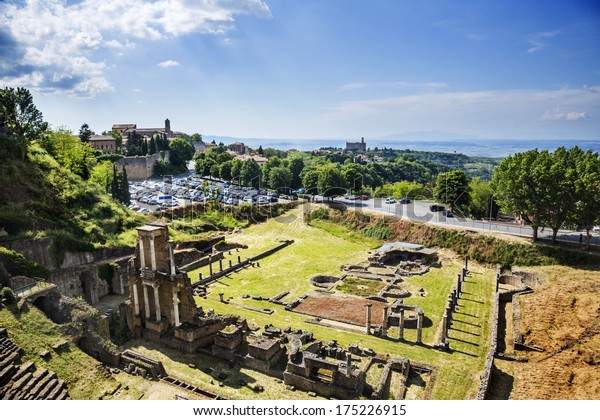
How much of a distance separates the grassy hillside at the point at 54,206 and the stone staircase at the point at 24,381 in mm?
17552

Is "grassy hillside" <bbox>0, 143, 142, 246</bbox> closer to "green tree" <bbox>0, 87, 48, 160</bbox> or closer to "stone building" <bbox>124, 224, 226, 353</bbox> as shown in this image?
"green tree" <bbox>0, 87, 48, 160</bbox>

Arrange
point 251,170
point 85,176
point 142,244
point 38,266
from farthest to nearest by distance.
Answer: point 251,170 < point 85,176 < point 38,266 < point 142,244

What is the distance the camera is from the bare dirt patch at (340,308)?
30.6 metres

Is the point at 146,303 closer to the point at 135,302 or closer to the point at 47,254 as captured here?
the point at 135,302

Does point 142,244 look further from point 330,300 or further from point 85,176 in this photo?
point 85,176

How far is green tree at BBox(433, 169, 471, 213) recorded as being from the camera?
6097 centimetres

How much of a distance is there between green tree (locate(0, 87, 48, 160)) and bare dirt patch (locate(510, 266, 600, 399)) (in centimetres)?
4828

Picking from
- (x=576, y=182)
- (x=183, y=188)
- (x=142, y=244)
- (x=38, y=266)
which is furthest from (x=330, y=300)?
(x=183, y=188)

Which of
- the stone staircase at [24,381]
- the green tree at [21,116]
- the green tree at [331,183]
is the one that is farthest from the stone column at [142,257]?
the green tree at [331,183]

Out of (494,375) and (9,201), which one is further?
(9,201)

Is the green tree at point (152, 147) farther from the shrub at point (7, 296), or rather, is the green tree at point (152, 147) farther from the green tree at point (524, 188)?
the shrub at point (7, 296)

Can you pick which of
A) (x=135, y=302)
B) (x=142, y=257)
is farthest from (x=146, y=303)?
→ (x=142, y=257)
